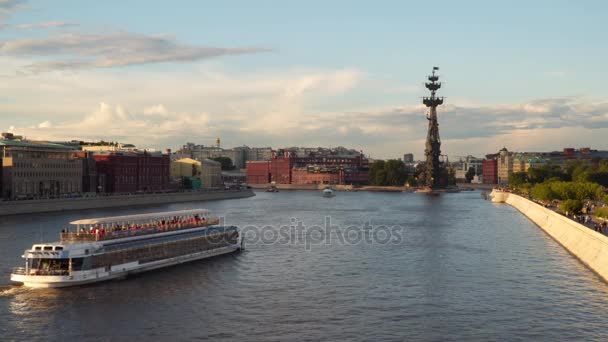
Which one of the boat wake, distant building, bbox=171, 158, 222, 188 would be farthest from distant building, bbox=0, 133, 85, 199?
the boat wake

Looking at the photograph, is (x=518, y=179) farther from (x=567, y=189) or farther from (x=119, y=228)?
(x=119, y=228)

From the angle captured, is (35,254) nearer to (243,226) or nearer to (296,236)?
(296,236)

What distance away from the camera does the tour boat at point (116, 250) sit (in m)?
35.2

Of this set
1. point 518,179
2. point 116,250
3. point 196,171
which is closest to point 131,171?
point 196,171

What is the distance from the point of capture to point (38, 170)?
106 metres

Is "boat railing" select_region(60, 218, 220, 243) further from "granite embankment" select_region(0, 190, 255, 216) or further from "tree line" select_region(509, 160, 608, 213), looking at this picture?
"granite embankment" select_region(0, 190, 255, 216)

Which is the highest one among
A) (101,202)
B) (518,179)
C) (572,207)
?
(518,179)

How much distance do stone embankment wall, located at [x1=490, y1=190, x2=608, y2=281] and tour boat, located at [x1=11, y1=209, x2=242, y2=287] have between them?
23658 mm

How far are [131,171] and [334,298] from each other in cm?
10182

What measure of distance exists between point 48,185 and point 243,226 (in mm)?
49103

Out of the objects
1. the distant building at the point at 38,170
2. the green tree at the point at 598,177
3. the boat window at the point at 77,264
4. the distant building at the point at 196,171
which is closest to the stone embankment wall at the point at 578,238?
the boat window at the point at 77,264

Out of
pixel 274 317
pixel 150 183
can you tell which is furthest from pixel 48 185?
pixel 274 317

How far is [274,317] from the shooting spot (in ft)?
98.9

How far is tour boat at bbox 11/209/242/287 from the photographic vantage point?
1387 inches
